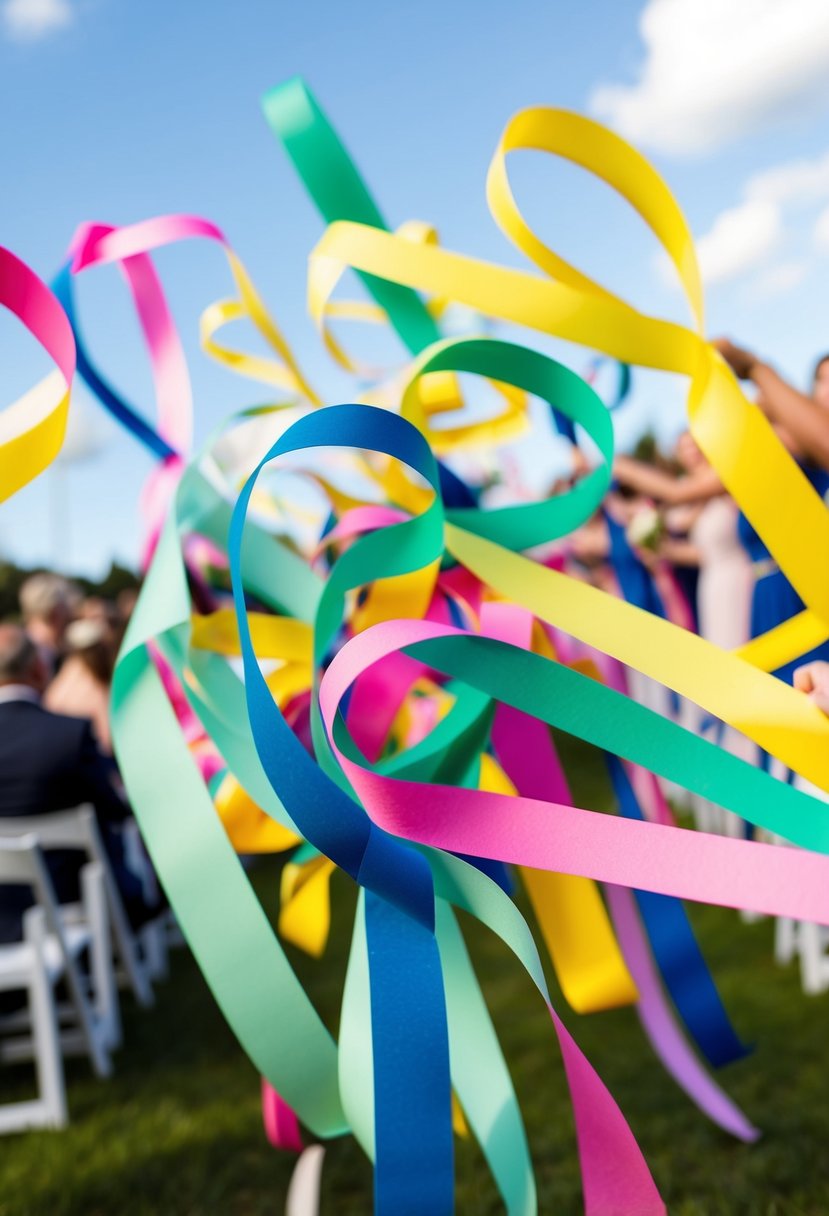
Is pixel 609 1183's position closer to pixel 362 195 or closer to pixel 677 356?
pixel 677 356

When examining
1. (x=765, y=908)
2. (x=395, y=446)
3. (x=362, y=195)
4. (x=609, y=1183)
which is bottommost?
(x=609, y=1183)

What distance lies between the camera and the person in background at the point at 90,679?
440cm

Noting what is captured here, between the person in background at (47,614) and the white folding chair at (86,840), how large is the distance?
210 centimetres

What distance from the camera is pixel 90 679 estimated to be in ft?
14.5

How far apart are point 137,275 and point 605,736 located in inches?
40.9

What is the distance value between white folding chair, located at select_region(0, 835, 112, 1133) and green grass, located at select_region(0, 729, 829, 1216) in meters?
0.08

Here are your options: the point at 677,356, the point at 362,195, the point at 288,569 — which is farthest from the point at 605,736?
the point at 362,195

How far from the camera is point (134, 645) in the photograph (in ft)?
4.18

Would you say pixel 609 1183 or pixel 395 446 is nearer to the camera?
pixel 609 1183

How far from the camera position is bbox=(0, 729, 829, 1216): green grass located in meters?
2.09

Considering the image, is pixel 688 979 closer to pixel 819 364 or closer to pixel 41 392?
pixel 41 392

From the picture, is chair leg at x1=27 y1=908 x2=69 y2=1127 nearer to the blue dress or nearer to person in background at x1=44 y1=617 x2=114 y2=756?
person in background at x1=44 y1=617 x2=114 y2=756

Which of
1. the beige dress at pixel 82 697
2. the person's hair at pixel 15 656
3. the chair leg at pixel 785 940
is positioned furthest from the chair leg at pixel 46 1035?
the chair leg at pixel 785 940

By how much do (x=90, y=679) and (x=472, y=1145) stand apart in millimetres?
→ 2808
